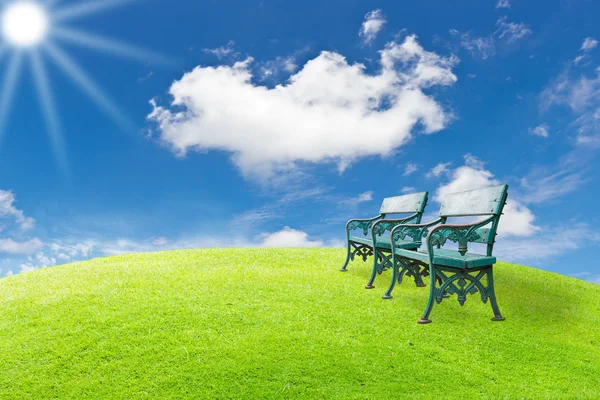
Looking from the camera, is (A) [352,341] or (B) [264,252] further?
(B) [264,252]

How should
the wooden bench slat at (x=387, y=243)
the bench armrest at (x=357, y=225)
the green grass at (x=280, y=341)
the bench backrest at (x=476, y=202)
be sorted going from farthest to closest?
1. the bench armrest at (x=357, y=225)
2. the wooden bench slat at (x=387, y=243)
3. the bench backrest at (x=476, y=202)
4. the green grass at (x=280, y=341)

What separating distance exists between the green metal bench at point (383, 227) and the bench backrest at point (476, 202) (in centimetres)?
60

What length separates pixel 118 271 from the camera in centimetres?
843

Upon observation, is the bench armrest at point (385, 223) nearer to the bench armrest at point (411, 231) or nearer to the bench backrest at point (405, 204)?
the bench backrest at point (405, 204)

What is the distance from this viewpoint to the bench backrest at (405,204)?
25.1 ft

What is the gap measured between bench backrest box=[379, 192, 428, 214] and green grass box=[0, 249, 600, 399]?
4.61 feet

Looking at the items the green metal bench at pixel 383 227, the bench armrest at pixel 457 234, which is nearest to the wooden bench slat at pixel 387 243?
the green metal bench at pixel 383 227

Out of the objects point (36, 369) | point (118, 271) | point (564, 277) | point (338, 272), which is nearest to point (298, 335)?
point (36, 369)

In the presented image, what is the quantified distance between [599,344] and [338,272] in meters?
4.40

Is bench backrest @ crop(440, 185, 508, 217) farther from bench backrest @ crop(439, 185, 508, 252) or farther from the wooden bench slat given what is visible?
the wooden bench slat

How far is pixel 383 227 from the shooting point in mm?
7754

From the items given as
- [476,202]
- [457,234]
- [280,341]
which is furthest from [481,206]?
[280,341]

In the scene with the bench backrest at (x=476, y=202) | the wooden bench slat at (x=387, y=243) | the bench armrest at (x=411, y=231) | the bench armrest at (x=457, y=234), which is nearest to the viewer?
the bench armrest at (x=457, y=234)

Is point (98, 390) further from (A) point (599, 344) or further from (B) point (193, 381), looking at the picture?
(A) point (599, 344)
